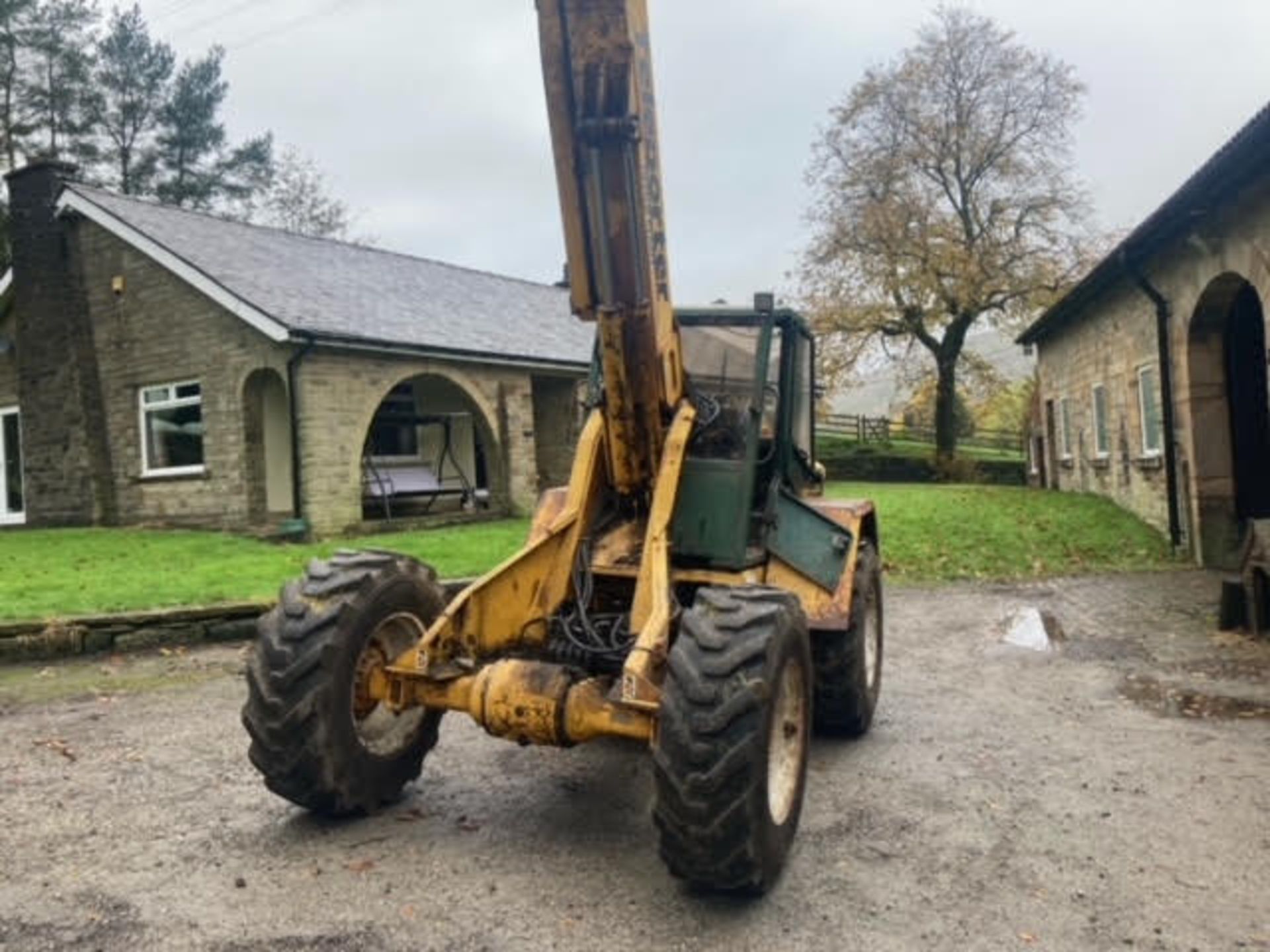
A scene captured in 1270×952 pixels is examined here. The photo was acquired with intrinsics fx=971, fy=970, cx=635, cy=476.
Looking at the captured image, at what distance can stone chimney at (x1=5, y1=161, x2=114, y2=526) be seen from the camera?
58.3 ft

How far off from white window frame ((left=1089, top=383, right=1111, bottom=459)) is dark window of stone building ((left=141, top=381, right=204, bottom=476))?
52.5 ft

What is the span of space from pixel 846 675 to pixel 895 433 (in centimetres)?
4048

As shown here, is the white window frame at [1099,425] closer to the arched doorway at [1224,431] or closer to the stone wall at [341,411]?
the arched doorway at [1224,431]

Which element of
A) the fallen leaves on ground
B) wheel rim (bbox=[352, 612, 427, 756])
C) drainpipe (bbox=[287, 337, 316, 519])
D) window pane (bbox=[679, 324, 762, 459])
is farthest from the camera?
drainpipe (bbox=[287, 337, 316, 519])

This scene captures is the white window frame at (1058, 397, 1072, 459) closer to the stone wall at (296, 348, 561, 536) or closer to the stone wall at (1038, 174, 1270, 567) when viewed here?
the stone wall at (1038, 174, 1270, 567)

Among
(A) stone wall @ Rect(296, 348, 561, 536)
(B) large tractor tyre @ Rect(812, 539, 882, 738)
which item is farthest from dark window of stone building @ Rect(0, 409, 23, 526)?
(B) large tractor tyre @ Rect(812, 539, 882, 738)

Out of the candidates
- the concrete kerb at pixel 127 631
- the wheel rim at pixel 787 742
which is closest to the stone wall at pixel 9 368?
the concrete kerb at pixel 127 631

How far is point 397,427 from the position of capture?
20.0 m

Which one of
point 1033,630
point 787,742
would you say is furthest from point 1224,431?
point 787,742

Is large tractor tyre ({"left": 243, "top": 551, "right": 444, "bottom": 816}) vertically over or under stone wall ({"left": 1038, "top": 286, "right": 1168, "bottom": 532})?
under

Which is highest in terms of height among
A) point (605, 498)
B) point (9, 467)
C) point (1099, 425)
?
point (9, 467)

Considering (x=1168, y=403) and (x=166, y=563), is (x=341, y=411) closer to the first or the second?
(x=166, y=563)

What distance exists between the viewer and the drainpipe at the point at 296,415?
591 inches

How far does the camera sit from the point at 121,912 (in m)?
3.39
